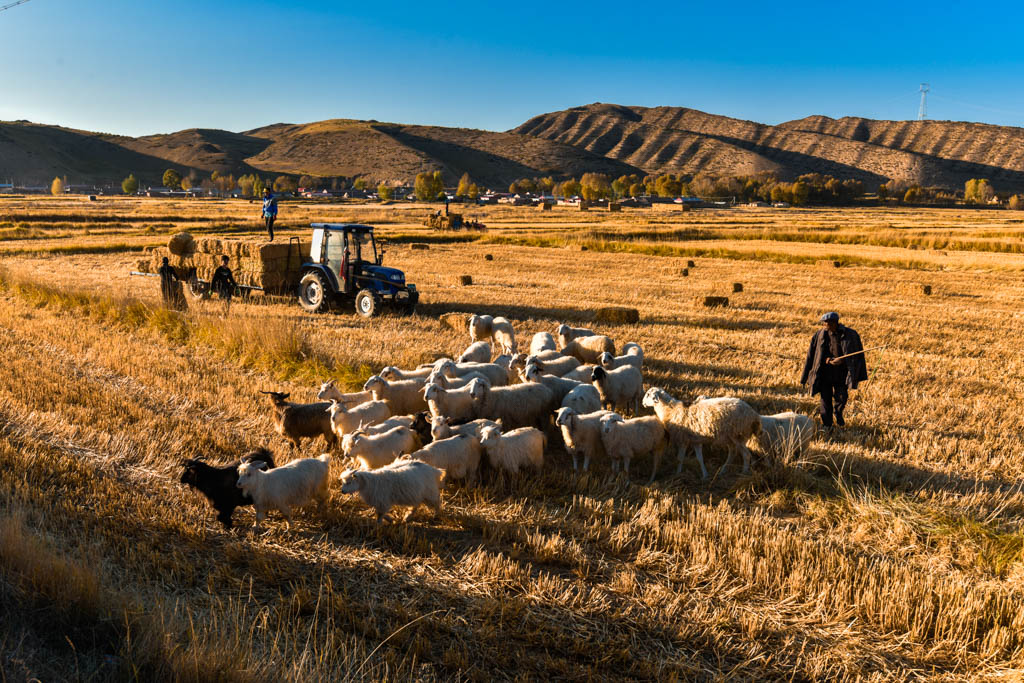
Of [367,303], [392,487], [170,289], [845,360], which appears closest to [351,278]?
[367,303]

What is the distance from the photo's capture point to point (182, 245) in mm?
21016

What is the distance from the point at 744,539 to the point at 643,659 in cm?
197

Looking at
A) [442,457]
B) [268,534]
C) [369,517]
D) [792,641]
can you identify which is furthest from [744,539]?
[268,534]

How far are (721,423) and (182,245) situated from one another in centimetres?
1962

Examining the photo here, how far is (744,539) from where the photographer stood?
5.88m

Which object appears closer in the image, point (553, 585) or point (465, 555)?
point (553, 585)

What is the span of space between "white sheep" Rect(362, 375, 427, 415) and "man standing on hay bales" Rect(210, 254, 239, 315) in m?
12.5

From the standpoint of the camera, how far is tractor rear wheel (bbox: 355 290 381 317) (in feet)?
56.2

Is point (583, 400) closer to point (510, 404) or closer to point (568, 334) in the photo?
point (510, 404)

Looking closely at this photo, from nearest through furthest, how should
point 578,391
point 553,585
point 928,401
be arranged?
point 553,585 → point 578,391 → point 928,401

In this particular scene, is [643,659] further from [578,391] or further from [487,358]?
[487,358]

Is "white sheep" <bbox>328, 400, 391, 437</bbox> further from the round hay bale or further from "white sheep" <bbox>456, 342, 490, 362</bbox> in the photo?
the round hay bale

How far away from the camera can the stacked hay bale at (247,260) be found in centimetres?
1948

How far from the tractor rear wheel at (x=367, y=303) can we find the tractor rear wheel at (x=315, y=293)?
1.04 m
